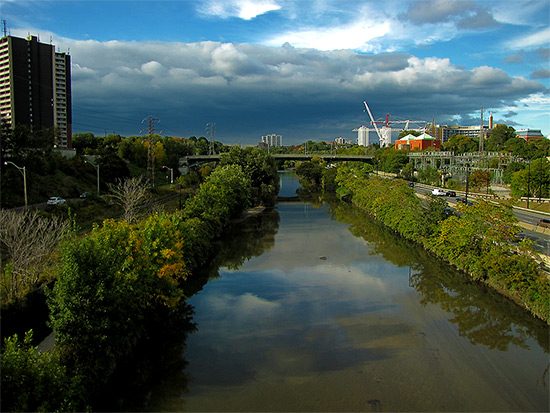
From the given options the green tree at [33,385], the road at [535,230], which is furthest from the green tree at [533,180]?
the green tree at [33,385]

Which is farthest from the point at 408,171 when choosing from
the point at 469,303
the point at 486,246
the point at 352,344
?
the point at 352,344

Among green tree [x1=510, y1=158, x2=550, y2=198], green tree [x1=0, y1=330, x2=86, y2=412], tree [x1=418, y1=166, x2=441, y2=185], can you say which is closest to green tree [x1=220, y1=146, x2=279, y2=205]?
tree [x1=418, y1=166, x2=441, y2=185]

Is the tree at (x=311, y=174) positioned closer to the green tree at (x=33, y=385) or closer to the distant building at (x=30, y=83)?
the distant building at (x=30, y=83)

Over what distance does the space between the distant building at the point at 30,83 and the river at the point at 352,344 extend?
57801mm

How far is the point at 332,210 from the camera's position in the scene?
174 feet

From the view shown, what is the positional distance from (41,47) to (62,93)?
851 cm

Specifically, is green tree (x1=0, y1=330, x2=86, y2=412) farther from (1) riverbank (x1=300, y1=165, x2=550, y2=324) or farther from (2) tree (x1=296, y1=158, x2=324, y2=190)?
(2) tree (x1=296, y1=158, x2=324, y2=190)

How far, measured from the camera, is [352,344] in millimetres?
15664

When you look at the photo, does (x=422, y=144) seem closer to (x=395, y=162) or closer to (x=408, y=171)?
(x=395, y=162)

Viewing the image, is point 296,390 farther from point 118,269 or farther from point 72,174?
point 72,174

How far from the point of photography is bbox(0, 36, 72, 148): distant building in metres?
67.9

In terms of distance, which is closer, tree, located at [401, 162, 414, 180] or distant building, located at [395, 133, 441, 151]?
tree, located at [401, 162, 414, 180]

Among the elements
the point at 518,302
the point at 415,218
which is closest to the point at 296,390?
the point at 518,302

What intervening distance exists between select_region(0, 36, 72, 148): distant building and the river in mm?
57801
